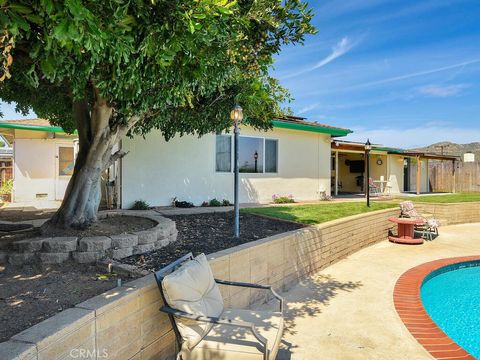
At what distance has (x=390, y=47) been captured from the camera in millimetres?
15773

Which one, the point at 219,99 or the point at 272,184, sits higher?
the point at 219,99

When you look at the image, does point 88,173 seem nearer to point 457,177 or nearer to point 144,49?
point 144,49

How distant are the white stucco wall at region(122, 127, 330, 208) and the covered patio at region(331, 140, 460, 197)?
4.38 metres

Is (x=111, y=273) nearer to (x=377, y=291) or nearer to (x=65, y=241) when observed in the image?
(x=65, y=241)

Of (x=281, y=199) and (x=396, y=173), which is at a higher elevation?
(x=396, y=173)

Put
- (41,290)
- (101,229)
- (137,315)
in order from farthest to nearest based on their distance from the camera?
1. (101,229)
2. (41,290)
3. (137,315)

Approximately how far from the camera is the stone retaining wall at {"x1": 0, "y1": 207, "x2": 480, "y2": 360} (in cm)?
208

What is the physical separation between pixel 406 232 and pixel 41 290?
9534 mm

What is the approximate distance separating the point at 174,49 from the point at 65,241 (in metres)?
2.83

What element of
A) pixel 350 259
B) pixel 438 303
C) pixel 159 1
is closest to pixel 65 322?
pixel 159 1

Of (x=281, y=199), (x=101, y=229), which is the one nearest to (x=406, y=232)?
(x=281, y=199)

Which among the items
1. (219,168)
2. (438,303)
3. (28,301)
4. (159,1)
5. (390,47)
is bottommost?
(438,303)

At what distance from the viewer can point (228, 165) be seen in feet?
38.9

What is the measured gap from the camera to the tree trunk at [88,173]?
509 cm
